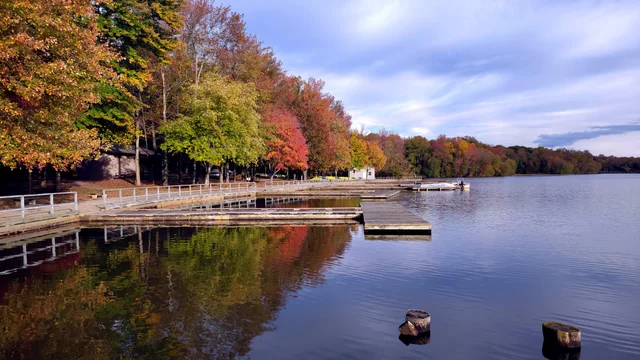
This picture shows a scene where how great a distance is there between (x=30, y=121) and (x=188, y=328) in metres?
15.0

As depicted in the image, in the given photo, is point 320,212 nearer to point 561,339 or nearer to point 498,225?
point 498,225

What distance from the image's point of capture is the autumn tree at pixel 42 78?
51.6ft

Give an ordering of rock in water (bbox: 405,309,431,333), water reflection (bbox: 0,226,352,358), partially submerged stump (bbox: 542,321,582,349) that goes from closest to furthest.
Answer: partially submerged stump (bbox: 542,321,582,349) → water reflection (bbox: 0,226,352,358) → rock in water (bbox: 405,309,431,333)

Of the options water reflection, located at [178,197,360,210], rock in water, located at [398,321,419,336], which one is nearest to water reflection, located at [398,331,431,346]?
rock in water, located at [398,321,419,336]

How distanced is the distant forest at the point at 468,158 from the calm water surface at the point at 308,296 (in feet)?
332

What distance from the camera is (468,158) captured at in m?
151

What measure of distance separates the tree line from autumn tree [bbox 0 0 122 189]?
53 mm

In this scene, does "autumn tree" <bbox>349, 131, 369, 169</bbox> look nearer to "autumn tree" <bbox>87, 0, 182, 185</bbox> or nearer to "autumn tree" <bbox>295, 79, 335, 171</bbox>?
"autumn tree" <bbox>295, 79, 335, 171</bbox>

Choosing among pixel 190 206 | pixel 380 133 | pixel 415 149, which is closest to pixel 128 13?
pixel 190 206

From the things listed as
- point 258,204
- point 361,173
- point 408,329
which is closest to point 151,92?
point 258,204

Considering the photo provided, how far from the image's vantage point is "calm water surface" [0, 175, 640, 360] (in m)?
7.43

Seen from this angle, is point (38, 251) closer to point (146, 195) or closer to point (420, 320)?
point (420, 320)

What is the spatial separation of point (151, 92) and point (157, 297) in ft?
130

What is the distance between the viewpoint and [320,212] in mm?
24078
